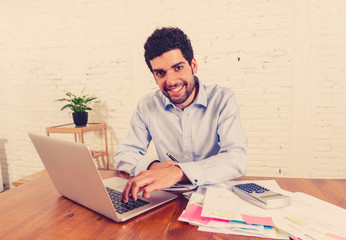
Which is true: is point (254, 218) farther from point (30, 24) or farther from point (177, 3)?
point (30, 24)

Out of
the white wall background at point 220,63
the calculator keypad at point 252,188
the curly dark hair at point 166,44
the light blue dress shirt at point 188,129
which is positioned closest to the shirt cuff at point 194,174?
the calculator keypad at point 252,188

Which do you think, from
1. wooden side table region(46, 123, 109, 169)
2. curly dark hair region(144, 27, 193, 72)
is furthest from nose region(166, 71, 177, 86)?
wooden side table region(46, 123, 109, 169)

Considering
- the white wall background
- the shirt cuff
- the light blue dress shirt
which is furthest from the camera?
the white wall background

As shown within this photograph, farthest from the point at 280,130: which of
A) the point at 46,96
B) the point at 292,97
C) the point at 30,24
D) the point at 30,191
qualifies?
the point at 30,24

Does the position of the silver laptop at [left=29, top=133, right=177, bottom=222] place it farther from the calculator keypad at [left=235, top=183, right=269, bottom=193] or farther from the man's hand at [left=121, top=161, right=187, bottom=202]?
the calculator keypad at [left=235, top=183, right=269, bottom=193]

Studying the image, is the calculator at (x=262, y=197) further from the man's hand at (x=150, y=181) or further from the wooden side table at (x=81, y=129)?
the wooden side table at (x=81, y=129)

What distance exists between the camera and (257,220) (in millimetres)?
644

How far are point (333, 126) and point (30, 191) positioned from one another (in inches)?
103

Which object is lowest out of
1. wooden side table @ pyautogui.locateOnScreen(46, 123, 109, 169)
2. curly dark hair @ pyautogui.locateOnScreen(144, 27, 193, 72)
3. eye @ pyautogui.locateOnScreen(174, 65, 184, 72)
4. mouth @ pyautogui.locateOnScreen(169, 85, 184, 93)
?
wooden side table @ pyautogui.locateOnScreen(46, 123, 109, 169)

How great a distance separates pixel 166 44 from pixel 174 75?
158mm

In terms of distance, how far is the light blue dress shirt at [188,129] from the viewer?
1207 mm

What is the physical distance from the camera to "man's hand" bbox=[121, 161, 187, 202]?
2.53 feet

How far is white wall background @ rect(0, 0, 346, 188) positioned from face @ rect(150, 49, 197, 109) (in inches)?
54.2

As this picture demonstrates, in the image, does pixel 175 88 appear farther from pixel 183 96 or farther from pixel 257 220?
pixel 257 220
